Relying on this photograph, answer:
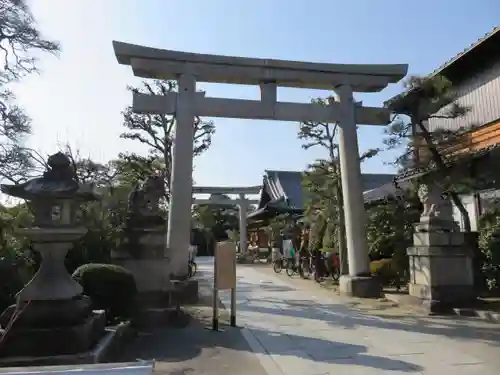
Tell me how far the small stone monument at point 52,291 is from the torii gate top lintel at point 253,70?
6.14 m

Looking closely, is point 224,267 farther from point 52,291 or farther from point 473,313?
point 473,313

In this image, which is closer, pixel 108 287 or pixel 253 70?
pixel 108 287

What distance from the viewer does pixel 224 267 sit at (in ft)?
28.2

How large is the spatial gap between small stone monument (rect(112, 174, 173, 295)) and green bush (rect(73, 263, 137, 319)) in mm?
1196

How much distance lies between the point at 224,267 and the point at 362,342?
9.58 feet

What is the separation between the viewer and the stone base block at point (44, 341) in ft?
17.5

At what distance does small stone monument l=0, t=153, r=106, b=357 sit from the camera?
541 cm

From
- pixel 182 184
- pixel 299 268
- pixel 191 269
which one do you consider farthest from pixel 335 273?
pixel 182 184

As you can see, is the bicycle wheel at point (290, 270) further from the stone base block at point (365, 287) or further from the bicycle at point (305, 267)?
the stone base block at point (365, 287)

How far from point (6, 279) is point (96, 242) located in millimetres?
4626

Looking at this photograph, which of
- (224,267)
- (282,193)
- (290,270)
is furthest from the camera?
(282,193)

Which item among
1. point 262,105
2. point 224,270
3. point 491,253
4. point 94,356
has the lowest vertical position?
point 94,356

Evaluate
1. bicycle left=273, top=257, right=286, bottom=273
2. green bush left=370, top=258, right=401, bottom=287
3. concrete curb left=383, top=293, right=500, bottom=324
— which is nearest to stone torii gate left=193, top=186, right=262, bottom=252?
bicycle left=273, top=257, right=286, bottom=273

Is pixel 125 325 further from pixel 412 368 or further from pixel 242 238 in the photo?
pixel 242 238
